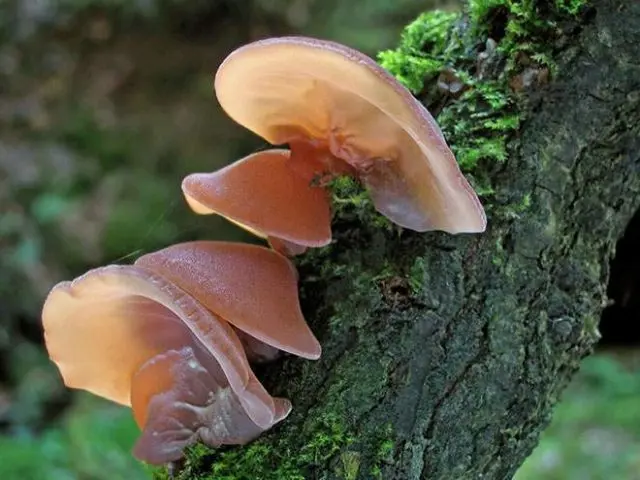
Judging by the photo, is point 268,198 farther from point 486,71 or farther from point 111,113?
point 111,113

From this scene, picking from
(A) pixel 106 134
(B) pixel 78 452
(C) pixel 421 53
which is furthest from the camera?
(A) pixel 106 134

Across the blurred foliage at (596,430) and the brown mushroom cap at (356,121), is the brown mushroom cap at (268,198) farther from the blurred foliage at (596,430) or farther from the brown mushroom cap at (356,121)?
the blurred foliage at (596,430)

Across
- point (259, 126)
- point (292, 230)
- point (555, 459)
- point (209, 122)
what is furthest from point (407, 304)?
point (209, 122)

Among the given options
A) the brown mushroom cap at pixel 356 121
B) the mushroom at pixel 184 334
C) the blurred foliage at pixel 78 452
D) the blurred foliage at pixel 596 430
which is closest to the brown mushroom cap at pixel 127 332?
the mushroom at pixel 184 334

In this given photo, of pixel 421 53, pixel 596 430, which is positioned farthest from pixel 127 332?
pixel 596 430

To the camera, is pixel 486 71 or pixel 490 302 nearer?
pixel 490 302

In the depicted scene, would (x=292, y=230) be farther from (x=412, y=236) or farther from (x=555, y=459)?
(x=555, y=459)

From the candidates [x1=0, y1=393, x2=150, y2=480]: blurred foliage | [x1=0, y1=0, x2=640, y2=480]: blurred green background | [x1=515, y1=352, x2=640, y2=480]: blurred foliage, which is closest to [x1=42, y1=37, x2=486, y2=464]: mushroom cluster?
[x1=0, y1=393, x2=150, y2=480]: blurred foliage
